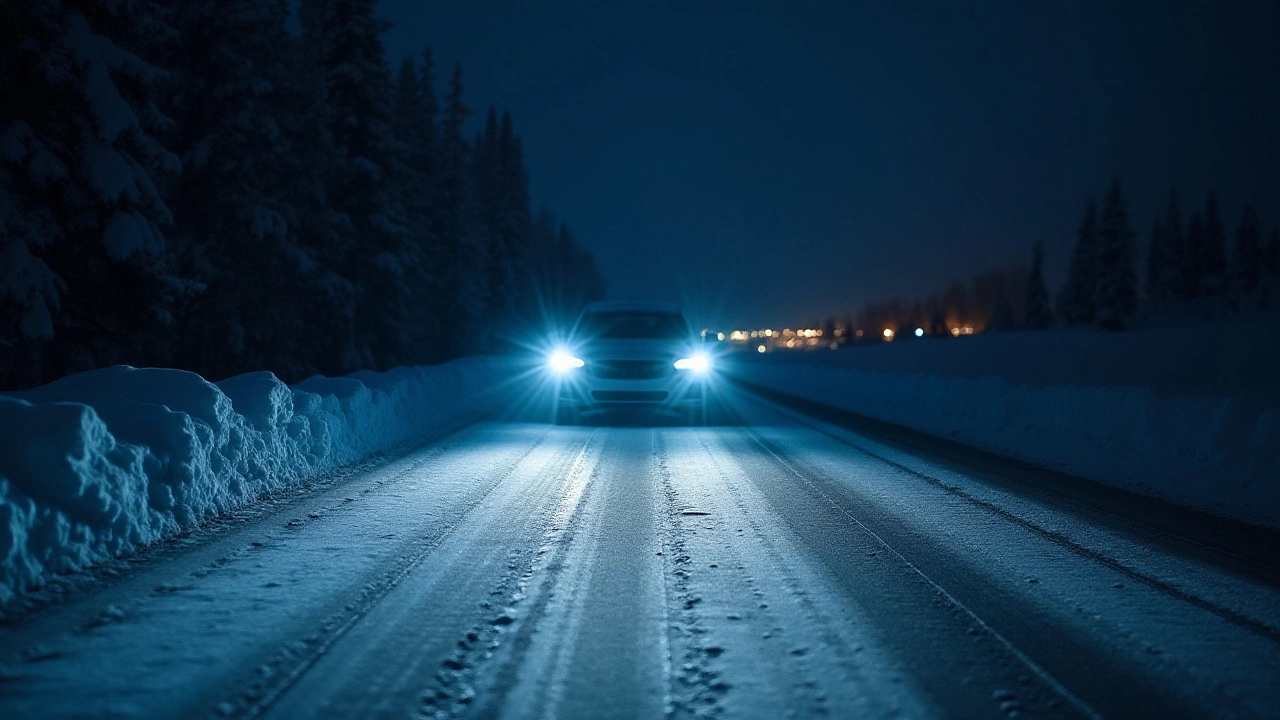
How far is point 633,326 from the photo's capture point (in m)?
15.8

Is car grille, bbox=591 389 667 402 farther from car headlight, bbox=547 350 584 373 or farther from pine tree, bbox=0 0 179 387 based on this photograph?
pine tree, bbox=0 0 179 387

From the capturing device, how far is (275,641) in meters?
3.78

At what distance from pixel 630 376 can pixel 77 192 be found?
422 inches

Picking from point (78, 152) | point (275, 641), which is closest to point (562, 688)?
point (275, 641)

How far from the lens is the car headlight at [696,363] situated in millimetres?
14239

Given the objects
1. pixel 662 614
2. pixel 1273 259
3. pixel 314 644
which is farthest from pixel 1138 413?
pixel 1273 259


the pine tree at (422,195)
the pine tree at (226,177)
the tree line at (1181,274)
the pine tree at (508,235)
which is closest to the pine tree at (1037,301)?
the tree line at (1181,274)

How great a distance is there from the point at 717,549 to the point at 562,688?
2.50m

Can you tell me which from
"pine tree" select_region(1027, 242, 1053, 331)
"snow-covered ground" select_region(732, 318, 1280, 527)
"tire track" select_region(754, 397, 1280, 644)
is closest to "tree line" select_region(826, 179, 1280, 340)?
"pine tree" select_region(1027, 242, 1053, 331)

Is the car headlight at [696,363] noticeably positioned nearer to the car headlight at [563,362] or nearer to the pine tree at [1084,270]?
the car headlight at [563,362]

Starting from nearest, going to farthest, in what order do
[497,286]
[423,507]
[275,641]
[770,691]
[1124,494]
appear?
[770,691], [275,641], [423,507], [1124,494], [497,286]

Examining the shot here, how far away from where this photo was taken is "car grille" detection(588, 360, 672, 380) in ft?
46.3

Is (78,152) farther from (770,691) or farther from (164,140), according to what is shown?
(770,691)

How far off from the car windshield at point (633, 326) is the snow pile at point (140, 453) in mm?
5427
